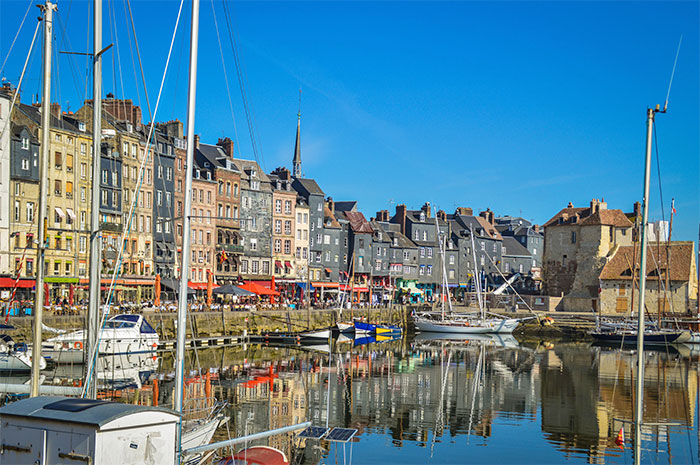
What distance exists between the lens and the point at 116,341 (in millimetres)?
41719

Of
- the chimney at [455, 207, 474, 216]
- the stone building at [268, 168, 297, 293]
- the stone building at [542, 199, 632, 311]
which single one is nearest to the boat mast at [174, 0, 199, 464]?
the stone building at [268, 168, 297, 293]

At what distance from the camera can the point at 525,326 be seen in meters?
73.9

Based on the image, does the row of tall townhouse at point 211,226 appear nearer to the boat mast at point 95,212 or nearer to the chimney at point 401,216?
the chimney at point 401,216

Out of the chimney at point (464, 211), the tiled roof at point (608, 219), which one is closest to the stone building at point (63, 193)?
the tiled roof at point (608, 219)

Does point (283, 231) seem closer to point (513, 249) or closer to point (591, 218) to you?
point (591, 218)

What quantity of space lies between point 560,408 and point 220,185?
4852 centimetres

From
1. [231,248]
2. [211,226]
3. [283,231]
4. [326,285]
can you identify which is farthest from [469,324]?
[211,226]

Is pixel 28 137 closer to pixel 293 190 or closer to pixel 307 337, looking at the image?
pixel 307 337

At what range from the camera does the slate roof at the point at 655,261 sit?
72.4 m

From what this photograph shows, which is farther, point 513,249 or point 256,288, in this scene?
point 513,249

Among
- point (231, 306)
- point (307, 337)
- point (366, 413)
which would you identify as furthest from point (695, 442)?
point (231, 306)

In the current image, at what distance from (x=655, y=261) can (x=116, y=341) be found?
163 ft

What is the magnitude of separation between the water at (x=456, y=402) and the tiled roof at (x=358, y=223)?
128 feet

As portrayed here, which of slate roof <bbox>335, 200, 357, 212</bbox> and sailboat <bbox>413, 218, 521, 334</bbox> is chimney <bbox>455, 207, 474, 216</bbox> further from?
sailboat <bbox>413, 218, 521, 334</bbox>
